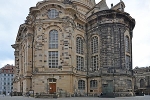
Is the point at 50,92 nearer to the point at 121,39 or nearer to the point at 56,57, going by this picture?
the point at 56,57

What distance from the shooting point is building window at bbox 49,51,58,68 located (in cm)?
3936

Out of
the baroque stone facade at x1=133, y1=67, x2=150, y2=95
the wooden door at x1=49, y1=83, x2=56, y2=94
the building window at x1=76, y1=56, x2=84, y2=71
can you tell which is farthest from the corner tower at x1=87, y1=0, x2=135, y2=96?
the baroque stone facade at x1=133, y1=67, x2=150, y2=95

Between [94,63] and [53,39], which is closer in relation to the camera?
[53,39]

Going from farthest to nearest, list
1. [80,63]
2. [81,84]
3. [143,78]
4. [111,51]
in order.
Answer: [143,78] < [80,63] < [81,84] < [111,51]

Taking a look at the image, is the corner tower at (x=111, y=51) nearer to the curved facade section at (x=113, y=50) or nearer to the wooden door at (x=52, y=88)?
the curved facade section at (x=113, y=50)

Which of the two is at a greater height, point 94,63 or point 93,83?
point 94,63

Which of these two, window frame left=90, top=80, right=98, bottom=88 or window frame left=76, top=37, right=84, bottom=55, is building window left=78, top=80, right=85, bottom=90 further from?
window frame left=76, top=37, right=84, bottom=55

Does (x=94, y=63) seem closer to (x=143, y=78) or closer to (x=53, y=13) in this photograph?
(x=53, y=13)

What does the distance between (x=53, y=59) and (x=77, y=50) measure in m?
5.52

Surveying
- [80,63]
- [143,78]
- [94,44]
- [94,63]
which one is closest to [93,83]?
[94,63]

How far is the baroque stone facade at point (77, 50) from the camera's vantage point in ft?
127

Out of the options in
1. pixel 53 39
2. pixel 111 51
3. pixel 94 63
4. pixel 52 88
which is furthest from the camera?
pixel 94 63

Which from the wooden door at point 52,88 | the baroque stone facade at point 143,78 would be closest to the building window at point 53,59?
the wooden door at point 52,88

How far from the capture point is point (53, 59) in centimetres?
3959
